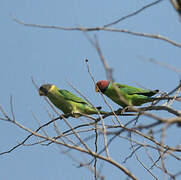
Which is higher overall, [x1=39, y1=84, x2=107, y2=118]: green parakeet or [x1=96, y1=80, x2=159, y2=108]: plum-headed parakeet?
[x1=39, y1=84, x2=107, y2=118]: green parakeet

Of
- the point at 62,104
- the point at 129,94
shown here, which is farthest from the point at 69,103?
the point at 129,94

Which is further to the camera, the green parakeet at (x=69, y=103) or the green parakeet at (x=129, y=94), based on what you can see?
the green parakeet at (x=69, y=103)

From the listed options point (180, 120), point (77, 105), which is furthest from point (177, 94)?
point (77, 105)

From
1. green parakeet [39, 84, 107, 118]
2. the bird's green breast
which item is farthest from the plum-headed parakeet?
the bird's green breast

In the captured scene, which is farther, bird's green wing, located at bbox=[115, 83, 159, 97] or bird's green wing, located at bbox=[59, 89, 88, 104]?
bird's green wing, located at bbox=[59, 89, 88, 104]

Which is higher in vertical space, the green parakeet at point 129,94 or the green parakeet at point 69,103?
the green parakeet at point 69,103

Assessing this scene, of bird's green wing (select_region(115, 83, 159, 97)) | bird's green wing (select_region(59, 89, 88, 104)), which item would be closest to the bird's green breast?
bird's green wing (select_region(59, 89, 88, 104))

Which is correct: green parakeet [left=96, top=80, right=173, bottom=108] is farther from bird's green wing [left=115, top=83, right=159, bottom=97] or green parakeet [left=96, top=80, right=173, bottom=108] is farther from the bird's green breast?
the bird's green breast

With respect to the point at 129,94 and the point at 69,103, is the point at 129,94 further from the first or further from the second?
the point at 69,103

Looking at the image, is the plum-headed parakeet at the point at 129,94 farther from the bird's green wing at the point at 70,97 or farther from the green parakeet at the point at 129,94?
the bird's green wing at the point at 70,97

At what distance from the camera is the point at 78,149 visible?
8.49 ft

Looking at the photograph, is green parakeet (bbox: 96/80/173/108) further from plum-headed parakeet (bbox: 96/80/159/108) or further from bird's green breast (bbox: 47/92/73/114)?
bird's green breast (bbox: 47/92/73/114)

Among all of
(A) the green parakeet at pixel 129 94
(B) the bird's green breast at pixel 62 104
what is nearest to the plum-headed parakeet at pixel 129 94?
(A) the green parakeet at pixel 129 94

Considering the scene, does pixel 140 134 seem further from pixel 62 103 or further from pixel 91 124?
pixel 62 103
